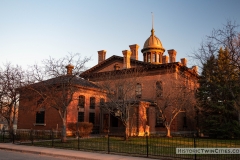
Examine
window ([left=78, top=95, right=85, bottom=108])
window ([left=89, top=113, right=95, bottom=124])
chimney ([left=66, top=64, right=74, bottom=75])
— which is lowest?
window ([left=89, top=113, right=95, bottom=124])

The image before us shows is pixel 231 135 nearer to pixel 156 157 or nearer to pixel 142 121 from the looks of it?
pixel 142 121

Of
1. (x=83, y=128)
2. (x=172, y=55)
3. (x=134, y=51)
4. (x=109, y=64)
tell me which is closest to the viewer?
(x=83, y=128)

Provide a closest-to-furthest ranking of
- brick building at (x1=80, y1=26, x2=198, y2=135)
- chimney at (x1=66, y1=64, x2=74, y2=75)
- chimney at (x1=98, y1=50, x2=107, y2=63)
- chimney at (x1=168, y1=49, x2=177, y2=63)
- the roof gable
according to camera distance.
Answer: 1. chimney at (x1=66, y1=64, x2=74, y2=75)
2. brick building at (x1=80, y1=26, x2=198, y2=135)
3. the roof gable
4. chimney at (x1=168, y1=49, x2=177, y2=63)
5. chimney at (x1=98, y1=50, x2=107, y2=63)

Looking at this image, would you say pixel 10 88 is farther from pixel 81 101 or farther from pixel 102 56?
pixel 102 56

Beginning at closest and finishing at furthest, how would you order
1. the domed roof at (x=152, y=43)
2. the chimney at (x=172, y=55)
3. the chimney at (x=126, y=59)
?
1. the chimney at (x=126, y=59)
2. the domed roof at (x=152, y=43)
3. the chimney at (x=172, y=55)

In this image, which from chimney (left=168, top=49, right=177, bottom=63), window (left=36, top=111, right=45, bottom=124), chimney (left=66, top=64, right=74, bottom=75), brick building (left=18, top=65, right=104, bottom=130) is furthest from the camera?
chimney (left=168, top=49, right=177, bottom=63)

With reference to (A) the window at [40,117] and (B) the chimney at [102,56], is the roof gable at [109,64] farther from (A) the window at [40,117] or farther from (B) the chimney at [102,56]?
(A) the window at [40,117]

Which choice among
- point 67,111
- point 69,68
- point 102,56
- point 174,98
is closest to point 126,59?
point 102,56

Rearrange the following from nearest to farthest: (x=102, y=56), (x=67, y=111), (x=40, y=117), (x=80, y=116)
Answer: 1. (x=67, y=111)
2. (x=40, y=117)
3. (x=80, y=116)
4. (x=102, y=56)

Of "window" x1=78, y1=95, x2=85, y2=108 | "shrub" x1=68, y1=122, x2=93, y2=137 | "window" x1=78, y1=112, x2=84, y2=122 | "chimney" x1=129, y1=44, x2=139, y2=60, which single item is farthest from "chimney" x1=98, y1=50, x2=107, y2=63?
"shrub" x1=68, y1=122, x2=93, y2=137

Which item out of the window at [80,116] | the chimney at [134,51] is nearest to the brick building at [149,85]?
the chimney at [134,51]

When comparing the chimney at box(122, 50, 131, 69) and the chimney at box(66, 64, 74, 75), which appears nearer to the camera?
the chimney at box(66, 64, 74, 75)

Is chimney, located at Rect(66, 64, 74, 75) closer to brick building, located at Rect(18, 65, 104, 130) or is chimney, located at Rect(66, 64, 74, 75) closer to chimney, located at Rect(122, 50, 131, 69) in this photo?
brick building, located at Rect(18, 65, 104, 130)

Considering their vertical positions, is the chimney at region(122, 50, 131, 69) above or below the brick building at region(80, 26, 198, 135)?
above
